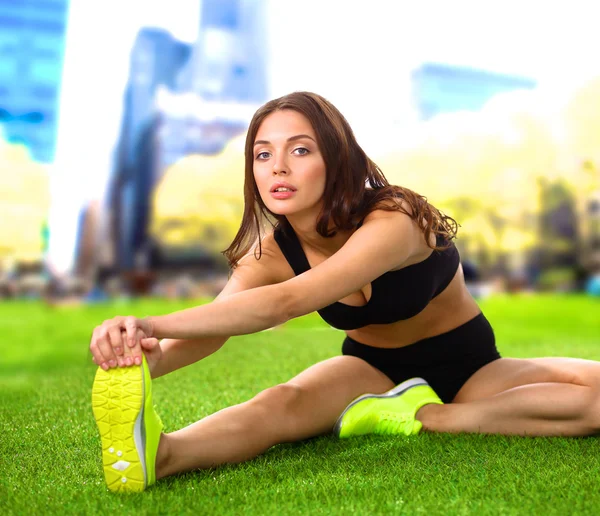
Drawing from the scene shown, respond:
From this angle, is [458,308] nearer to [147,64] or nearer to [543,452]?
[543,452]

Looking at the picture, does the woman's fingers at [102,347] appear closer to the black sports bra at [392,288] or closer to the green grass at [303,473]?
the green grass at [303,473]

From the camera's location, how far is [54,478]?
1.08 m

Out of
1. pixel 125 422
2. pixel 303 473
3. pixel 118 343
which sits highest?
pixel 118 343

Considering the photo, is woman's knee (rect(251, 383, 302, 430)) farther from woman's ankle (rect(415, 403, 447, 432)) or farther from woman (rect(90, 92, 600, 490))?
woman's ankle (rect(415, 403, 447, 432))

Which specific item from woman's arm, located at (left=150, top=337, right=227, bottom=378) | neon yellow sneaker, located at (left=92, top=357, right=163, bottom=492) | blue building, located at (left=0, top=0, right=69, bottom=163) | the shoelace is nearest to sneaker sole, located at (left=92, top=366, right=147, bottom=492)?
neon yellow sneaker, located at (left=92, top=357, right=163, bottom=492)

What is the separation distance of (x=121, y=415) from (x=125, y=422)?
0.4 inches

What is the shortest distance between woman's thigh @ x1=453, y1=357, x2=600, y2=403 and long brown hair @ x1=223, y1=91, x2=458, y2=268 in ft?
1.04

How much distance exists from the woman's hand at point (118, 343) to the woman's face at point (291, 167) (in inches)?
13.8

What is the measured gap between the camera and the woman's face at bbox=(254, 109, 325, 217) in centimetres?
115

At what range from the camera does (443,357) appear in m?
1.41

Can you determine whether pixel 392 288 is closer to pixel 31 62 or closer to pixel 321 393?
pixel 321 393

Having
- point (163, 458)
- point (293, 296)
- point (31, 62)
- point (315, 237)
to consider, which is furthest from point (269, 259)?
point (31, 62)

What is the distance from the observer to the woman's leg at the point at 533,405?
4.16 feet

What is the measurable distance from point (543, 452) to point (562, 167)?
25.1 ft
